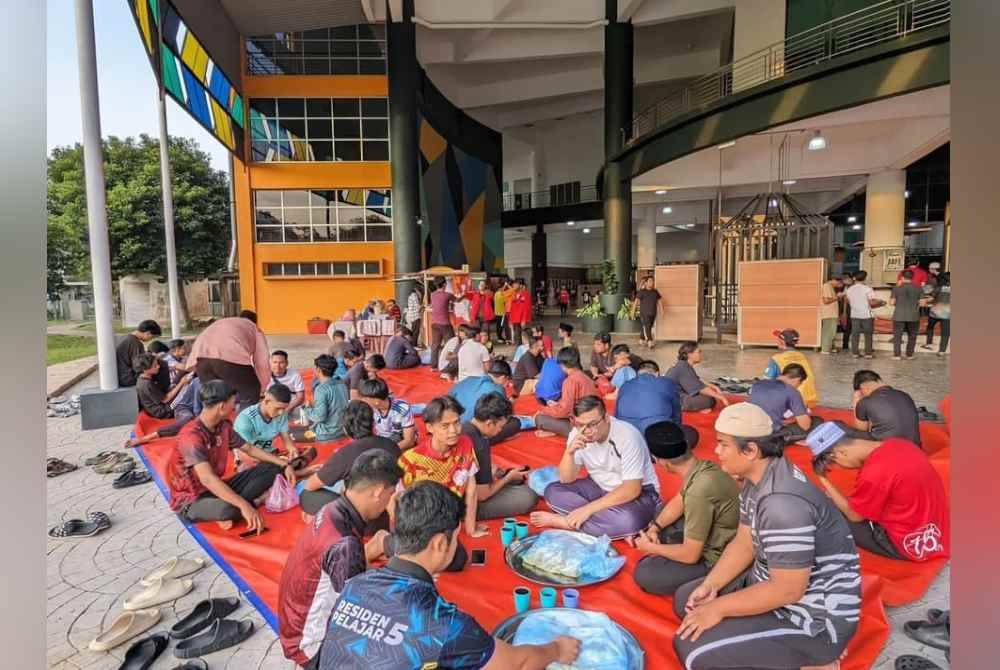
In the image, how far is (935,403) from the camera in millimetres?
6707

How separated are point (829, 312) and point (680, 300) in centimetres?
306

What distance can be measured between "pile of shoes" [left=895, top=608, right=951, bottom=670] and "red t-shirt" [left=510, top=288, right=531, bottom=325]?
431 inches

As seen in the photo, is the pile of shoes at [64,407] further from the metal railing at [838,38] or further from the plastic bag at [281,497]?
the metal railing at [838,38]

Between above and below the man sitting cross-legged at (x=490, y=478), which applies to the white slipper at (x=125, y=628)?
below

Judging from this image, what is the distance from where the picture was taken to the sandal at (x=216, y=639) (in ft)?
8.34

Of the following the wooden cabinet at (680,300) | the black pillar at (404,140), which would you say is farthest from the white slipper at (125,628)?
the black pillar at (404,140)

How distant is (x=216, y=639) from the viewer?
261cm

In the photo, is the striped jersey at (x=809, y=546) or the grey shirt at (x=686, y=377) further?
the grey shirt at (x=686, y=377)

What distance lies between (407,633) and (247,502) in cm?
264

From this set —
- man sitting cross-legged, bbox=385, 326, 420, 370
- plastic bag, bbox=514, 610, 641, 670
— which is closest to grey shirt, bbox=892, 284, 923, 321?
man sitting cross-legged, bbox=385, 326, 420, 370

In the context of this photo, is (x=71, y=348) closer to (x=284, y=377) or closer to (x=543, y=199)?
(x=284, y=377)

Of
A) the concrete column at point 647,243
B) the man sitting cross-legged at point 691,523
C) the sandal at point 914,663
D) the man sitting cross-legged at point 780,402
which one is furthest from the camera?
the concrete column at point 647,243

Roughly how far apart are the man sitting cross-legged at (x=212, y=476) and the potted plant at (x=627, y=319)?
494 inches
